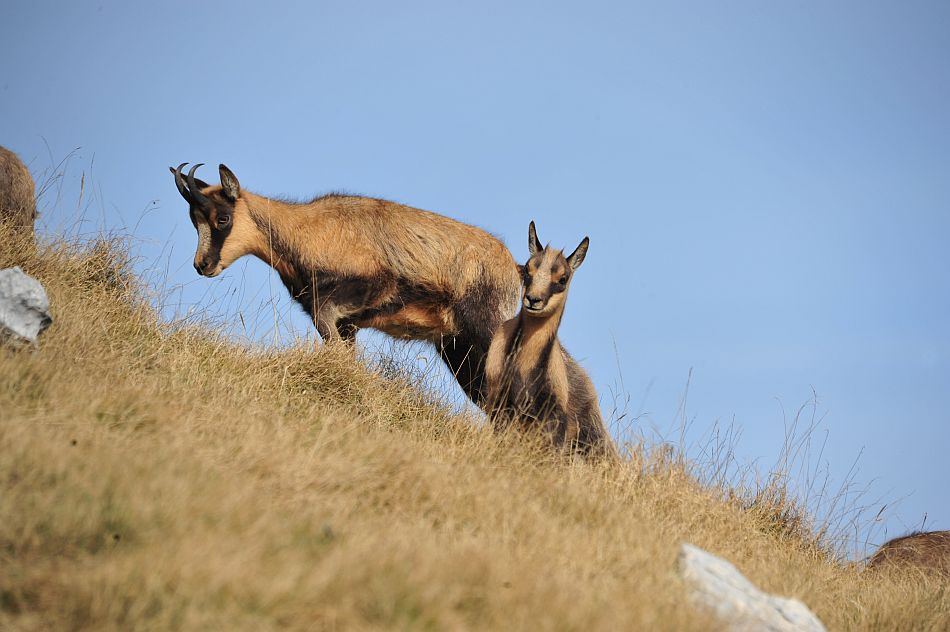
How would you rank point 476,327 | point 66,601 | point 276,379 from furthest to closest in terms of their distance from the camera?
point 476,327
point 276,379
point 66,601

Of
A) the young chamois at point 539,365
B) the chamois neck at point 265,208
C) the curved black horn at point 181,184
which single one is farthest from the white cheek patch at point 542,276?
the curved black horn at point 181,184

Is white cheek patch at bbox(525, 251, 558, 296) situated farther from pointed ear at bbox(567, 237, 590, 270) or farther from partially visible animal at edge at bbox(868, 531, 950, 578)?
partially visible animal at edge at bbox(868, 531, 950, 578)

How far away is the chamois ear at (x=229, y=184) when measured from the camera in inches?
390

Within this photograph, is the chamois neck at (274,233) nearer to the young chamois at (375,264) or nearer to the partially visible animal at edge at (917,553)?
the young chamois at (375,264)

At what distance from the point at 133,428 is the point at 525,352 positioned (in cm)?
354

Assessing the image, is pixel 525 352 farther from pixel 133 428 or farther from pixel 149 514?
pixel 149 514

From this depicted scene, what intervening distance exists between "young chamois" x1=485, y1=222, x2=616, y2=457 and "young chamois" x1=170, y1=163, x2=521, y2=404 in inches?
60.0

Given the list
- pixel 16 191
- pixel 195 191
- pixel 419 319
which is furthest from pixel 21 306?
pixel 16 191

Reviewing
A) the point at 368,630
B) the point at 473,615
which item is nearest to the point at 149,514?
the point at 368,630

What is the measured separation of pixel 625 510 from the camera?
6.48m

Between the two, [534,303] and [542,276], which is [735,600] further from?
[542,276]

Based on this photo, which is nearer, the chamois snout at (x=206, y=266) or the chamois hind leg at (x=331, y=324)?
the chamois hind leg at (x=331, y=324)

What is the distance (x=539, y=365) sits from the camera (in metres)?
7.94

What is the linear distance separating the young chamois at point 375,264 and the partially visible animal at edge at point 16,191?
2.54 meters
